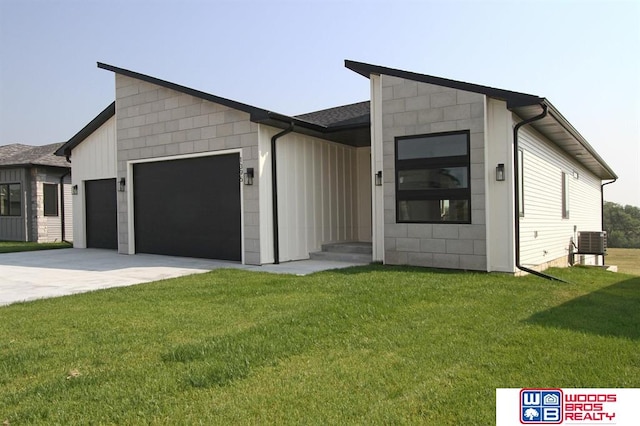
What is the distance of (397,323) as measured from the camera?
448cm

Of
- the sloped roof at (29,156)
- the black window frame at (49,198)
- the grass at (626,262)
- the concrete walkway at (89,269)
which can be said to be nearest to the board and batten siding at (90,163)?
the concrete walkway at (89,269)

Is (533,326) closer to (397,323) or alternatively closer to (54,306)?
(397,323)

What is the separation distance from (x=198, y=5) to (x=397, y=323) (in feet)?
26.2

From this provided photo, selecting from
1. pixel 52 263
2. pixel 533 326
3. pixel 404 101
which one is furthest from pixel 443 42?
pixel 52 263

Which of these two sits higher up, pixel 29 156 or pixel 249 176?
pixel 29 156

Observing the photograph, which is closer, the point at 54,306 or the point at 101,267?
the point at 54,306

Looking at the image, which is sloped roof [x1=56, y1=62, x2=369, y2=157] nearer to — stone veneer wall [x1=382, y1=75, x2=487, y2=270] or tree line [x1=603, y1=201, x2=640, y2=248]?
stone veneer wall [x1=382, y1=75, x2=487, y2=270]

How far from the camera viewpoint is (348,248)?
1038 cm

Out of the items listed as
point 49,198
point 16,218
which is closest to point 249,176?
point 49,198

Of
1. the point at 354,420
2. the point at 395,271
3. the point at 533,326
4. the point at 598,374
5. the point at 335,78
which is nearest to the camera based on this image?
the point at 354,420

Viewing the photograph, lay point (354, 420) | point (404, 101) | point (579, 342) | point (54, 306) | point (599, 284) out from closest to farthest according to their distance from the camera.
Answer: point (354, 420)
point (579, 342)
point (54, 306)
point (599, 284)
point (404, 101)

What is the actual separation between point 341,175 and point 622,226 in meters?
30.5

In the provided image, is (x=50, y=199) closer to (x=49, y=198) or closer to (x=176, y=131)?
(x=49, y=198)

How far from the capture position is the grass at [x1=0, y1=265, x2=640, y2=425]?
8.57 feet
